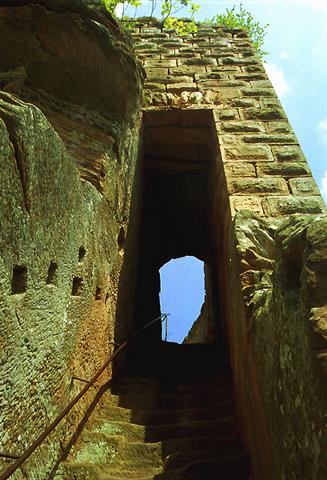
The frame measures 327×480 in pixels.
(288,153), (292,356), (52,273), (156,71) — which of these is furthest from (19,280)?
(156,71)

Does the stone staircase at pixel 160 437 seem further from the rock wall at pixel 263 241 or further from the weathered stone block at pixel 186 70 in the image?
the weathered stone block at pixel 186 70

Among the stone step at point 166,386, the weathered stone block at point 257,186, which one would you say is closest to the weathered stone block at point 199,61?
the weathered stone block at point 257,186

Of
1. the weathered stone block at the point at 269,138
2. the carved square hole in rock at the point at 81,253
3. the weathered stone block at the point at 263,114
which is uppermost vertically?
the weathered stone block at the point at 263,114

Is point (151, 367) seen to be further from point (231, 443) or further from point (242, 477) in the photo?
point (242, 477)

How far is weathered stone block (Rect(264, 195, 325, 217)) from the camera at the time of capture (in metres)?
2.79

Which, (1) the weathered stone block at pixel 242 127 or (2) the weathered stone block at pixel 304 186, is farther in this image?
(1) the weathered stone block at pixel 242 127

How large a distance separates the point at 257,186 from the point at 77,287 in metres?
1.68

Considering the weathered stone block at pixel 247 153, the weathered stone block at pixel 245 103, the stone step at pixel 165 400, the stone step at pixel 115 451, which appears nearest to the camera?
the stone step at pixel 115 451

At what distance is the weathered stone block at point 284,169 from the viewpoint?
3105mm

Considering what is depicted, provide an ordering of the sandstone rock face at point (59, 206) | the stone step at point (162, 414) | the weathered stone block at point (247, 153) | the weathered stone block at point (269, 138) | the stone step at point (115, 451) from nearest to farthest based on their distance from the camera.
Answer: the sandstone rock face at point (59, 206) → the stone step at point (115, 451) → the stone step at point (162, 414) → the weathered stone block at point (247, 153) → the weathered stone block at point (269, 138)

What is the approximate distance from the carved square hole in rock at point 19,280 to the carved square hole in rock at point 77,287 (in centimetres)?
60

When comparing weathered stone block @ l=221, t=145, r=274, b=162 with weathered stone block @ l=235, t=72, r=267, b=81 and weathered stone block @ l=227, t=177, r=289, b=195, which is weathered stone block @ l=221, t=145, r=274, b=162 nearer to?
weathered stone block @ l=227, t=177, r=289, b=195

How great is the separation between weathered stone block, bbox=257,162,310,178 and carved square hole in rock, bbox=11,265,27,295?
7.24ft

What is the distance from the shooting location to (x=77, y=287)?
7.23 feet
